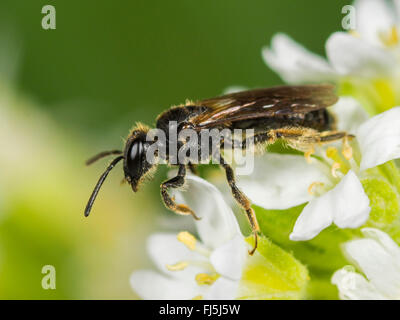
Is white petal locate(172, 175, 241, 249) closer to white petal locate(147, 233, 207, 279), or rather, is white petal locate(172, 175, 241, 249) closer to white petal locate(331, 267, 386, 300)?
white petal locate(147, 233, 207, 279)

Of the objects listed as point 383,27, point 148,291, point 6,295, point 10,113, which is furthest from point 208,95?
point 148,291

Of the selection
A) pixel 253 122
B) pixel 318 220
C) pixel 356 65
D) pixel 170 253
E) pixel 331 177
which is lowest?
pixel 170 253

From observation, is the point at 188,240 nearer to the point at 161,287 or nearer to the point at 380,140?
the point at 161,287

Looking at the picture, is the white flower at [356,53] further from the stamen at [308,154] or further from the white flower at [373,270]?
the white flower at [373,270]

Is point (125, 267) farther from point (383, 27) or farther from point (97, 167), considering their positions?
point (383, 27)

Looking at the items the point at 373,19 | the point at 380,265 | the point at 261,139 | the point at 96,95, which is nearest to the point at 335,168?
the point at 261,139

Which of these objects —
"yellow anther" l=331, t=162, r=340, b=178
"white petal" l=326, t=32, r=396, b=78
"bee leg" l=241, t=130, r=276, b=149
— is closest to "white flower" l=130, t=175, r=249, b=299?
"bee leg" l=241, t=130, r=276, b=149
